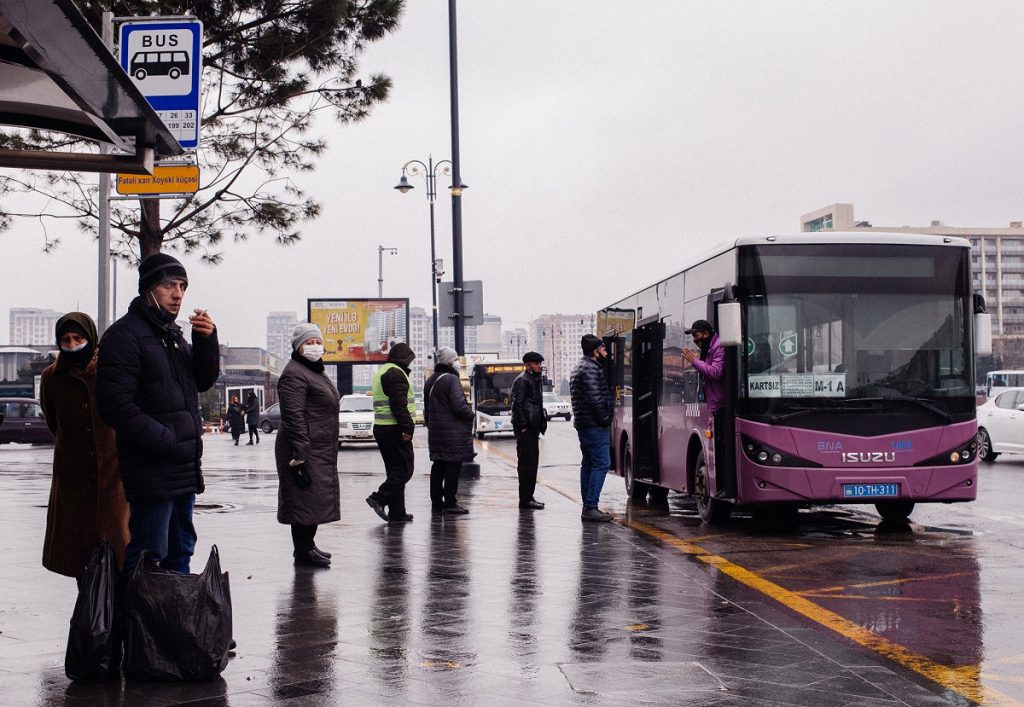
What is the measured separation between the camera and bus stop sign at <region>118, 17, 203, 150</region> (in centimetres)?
1009

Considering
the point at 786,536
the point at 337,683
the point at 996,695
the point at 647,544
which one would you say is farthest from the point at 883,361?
the point at 337,683

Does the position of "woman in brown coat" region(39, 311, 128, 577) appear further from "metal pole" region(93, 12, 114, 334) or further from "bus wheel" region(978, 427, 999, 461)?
"bus wheel" region(978, 427, 999, 461)

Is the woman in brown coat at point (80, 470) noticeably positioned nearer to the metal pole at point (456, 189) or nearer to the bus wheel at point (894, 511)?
the bus wheel at point (894, 511)

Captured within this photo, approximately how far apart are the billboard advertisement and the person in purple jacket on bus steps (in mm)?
41803

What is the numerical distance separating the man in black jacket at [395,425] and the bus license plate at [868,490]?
392 cm

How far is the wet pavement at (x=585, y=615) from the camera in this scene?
16.9ft

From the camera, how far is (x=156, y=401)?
5566 mm

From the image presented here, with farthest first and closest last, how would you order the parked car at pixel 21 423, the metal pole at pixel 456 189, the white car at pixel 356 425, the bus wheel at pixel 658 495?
the parked car at pixel 21 423 < the white car at pixel 356 425 < the metal pole at pixel 456 189 < the bus wheel at pixel 658 495

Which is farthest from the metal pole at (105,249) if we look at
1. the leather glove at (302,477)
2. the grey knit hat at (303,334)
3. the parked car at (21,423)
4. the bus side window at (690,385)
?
the parked car at (21,423)

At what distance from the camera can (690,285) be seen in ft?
41.0

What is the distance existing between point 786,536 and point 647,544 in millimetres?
1522

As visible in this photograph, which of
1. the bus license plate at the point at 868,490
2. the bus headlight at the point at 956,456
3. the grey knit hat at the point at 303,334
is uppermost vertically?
the grey knit hat at the point at 303,334

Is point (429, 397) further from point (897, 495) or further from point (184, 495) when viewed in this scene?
point (184, 495)

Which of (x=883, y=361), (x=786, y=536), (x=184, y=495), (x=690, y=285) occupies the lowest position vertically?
(x=786, y=536)
